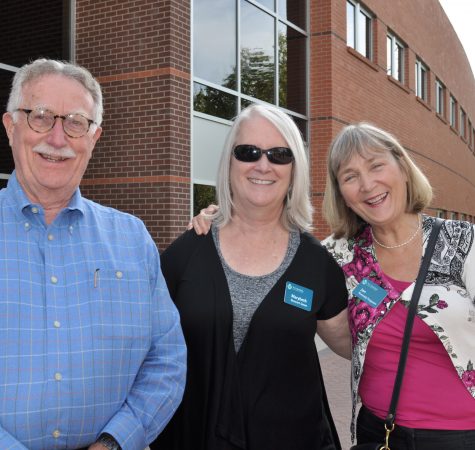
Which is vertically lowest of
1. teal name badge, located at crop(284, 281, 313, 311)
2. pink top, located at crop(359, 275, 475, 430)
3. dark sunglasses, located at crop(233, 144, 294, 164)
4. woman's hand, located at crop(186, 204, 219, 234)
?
pink top, located at crop(359, 275, 475, 430)

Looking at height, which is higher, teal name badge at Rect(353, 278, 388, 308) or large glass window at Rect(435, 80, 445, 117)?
large glass window at Rect(435, 80, 445, 117)

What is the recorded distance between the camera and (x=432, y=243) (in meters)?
2.63

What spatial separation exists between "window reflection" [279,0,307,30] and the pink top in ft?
31.4

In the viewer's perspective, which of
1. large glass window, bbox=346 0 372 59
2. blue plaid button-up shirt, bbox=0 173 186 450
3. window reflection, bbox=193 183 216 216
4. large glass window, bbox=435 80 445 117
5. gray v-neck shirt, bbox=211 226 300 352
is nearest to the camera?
blue plaid button-up shirt, bbox=0 173 186 450

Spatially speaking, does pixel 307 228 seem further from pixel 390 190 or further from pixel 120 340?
pixel 120 340

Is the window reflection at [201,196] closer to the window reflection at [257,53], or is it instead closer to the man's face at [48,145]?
the window reflection at [257,53]

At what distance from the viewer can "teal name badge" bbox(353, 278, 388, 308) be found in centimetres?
264

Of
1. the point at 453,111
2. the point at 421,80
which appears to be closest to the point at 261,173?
the point at 421,80

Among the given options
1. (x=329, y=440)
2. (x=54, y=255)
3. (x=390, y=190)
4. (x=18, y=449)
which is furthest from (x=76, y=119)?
(x=329, y=440)

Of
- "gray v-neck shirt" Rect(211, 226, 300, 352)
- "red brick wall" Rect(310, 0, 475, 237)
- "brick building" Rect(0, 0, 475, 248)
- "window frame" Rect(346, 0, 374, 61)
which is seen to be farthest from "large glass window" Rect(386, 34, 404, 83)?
"gray v-neck shirt" Rect(211, 226, 300, 352)

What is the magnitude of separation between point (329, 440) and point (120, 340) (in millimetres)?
1147

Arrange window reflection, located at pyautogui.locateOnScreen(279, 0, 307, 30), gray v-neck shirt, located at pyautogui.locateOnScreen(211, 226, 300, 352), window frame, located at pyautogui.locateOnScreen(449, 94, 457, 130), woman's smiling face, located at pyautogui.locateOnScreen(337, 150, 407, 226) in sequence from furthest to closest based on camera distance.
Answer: window frame, located at pyautogui.locateOnScreen(449, 94, 457, 130)
window reflection, located at pyautogui.locateOnScreen(279, 0, 307, 30)
woman's smiling face, located at pyautogui.locateOnScreen(337, 150, 407, 226)
gray v-neck shirt, located at pyautogui.locateOnScreen(211, 226, 300, 352)

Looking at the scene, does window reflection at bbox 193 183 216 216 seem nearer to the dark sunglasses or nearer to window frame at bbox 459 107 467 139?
the dark sunglasses

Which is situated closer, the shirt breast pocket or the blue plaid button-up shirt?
the blue plaid button-up shirt
